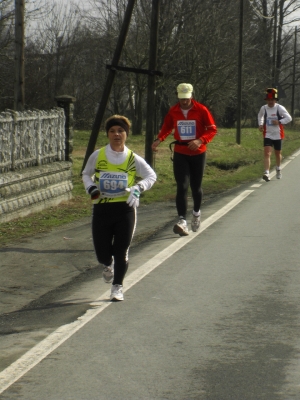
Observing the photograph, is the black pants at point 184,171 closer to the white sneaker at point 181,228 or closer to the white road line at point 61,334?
the white sneaker at point 181,228

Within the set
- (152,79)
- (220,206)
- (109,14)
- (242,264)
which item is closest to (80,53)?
(109,14)

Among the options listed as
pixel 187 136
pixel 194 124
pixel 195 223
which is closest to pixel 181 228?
pixel 195 223

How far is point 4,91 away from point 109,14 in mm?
6775

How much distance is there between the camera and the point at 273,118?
1731 cm

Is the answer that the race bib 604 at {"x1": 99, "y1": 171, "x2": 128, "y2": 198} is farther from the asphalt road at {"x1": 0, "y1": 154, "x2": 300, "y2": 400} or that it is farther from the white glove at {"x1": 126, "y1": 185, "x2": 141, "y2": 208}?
the asphalt road at {"x1": 0, "y1": 154, "x2": 300, "y2": 400}

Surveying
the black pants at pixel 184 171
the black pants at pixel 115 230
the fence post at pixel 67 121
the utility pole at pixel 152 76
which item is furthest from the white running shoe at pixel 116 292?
the utility pole at pixel 152 76

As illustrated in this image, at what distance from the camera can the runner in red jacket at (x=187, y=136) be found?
10.2 meters

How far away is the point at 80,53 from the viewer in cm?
4053

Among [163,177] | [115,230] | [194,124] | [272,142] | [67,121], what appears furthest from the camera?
[163,177]

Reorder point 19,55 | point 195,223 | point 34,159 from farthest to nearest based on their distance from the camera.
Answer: point 19,55 < point 34,159 < point 195,223

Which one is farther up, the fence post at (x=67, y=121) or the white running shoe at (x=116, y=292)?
the fence post at (x=67, y=121)

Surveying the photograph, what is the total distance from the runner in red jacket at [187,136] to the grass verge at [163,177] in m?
2.08

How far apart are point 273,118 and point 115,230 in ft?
35.1

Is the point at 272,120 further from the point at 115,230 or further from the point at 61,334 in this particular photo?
the point at 61,334
